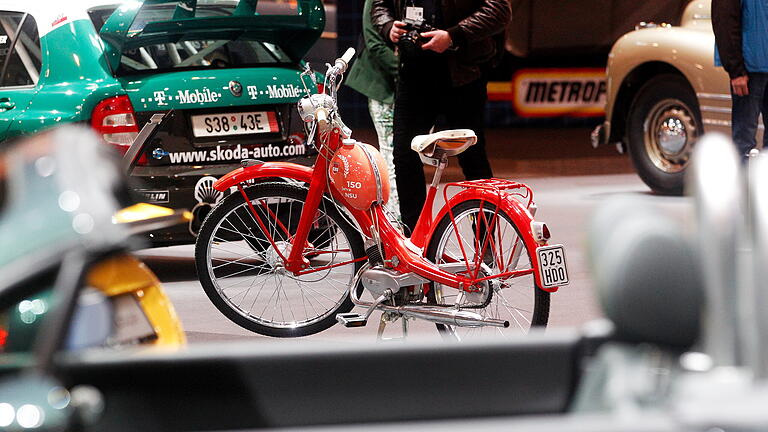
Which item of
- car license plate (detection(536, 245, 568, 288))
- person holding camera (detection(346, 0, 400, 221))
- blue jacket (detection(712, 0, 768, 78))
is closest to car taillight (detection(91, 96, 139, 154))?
person holding camera (detection(346, 0, 400, 221))

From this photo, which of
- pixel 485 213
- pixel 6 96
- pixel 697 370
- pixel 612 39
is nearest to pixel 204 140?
pixel 6 96

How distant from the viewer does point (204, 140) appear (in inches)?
239

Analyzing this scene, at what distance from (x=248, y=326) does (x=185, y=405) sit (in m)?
3.10

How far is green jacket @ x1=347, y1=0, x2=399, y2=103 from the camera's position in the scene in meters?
6.56

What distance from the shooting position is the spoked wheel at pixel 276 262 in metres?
5.04

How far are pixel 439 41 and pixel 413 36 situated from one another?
0.13 m

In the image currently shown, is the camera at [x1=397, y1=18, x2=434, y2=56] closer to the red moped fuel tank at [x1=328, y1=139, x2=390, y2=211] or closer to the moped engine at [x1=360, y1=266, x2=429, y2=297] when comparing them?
the red moped fuel tank at [x1=328, y1=139, x2=390, y2=211]

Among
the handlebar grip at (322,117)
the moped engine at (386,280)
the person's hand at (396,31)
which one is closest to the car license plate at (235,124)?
the person's hand at (396,31)

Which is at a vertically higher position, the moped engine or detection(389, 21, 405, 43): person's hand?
detection(389, 21, 405, 43): person's hand

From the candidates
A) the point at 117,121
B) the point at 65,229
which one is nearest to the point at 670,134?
the point at 117,121

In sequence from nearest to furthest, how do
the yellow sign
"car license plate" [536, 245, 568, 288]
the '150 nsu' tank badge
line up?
"car license plate" [536, 245, 568, 288]
the '150 nsu' tank badge
the yellow sign

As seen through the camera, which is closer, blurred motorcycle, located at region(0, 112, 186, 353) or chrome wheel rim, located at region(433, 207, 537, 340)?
blurred motorcycle, located at region(0, 112, 186, 353)

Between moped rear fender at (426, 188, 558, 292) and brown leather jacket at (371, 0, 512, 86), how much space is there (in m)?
1.28

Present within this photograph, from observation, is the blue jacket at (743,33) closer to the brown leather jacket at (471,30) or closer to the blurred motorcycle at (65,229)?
the brown leather jacket at (471,30)
